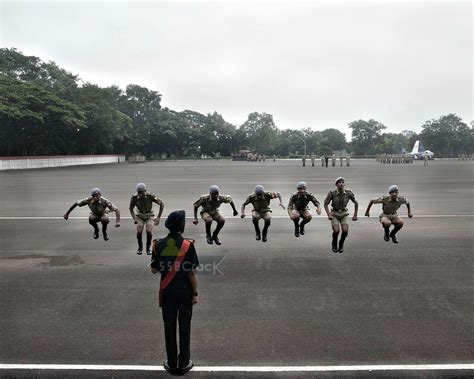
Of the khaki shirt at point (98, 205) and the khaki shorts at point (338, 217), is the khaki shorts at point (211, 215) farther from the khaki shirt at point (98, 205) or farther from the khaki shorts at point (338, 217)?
the khaki shorts at point (338, 217)

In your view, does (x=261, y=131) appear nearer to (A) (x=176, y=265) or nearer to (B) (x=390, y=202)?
(B) (x=390, y=202)

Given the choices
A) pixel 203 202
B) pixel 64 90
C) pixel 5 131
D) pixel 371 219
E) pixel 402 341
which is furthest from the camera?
pixel 64 90

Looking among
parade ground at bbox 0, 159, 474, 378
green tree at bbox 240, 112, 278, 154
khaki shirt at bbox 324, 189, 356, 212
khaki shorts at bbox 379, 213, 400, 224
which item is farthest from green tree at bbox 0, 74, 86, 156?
green tree at bbox 240, 112, 278, 154

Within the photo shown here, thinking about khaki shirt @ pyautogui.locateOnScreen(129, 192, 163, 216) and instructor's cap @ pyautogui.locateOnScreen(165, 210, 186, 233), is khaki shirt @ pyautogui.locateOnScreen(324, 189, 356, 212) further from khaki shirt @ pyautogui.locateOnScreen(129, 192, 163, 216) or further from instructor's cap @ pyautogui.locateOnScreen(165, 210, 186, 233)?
instructor's cap @ pyautogui.locateOnScreen(165, 210, 186, 233)

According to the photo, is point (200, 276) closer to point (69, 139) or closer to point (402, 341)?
point (402, 341)

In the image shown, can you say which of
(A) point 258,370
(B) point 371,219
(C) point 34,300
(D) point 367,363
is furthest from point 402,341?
(B) point 371,219

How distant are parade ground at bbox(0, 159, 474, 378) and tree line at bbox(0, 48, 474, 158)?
5696 cm

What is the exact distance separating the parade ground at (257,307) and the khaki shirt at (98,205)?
4.63 ft

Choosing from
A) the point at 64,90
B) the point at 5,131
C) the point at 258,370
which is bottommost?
the point at 258,370

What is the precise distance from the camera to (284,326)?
7.09 meters

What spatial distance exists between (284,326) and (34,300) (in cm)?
500

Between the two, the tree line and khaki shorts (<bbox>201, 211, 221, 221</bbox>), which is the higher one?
the tree line

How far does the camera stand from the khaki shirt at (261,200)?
11305 millimetres

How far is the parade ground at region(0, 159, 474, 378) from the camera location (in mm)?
5934
